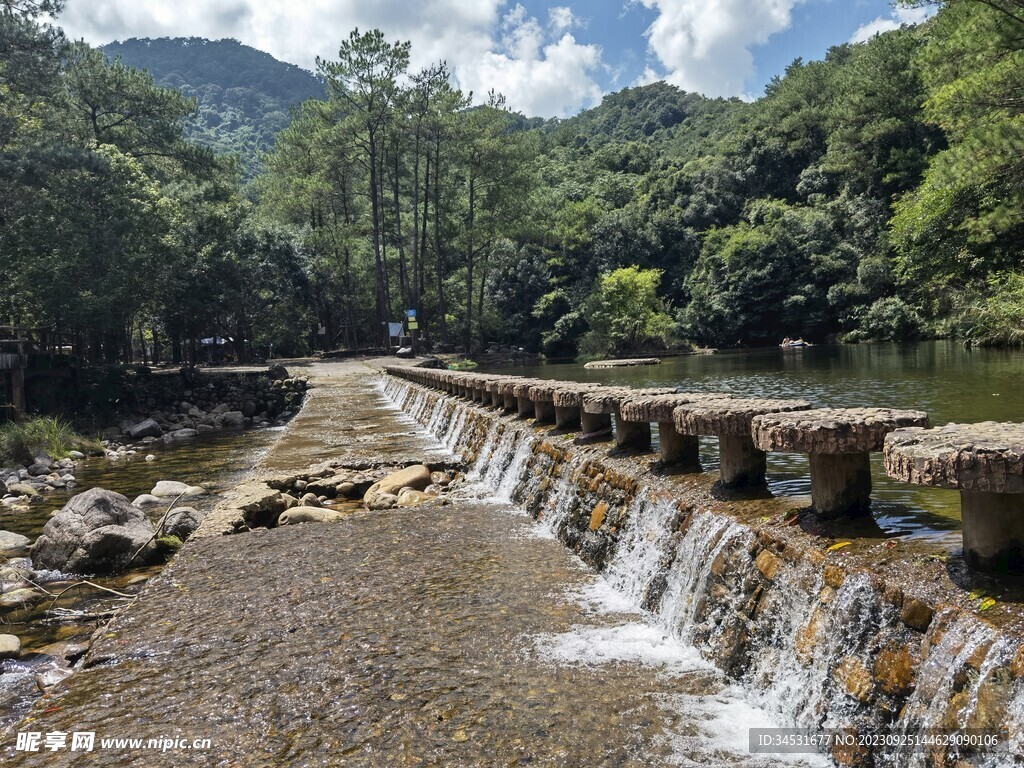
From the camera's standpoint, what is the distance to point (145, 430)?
23.5 metres

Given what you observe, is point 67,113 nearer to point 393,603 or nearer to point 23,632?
point 23,632

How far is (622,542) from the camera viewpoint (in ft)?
19.0

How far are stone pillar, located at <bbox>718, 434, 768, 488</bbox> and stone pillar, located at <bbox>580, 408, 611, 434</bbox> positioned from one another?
286 cm

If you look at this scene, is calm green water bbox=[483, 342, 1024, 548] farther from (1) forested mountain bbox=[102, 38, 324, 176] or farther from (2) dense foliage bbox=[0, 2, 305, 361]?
(1) forested mountain bbox=[102, 38, 324, 176]

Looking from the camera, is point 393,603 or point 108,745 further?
point 393,603

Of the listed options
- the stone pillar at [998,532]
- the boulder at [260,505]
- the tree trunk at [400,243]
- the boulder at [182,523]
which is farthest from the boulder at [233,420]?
the stone pillar at [998,532]

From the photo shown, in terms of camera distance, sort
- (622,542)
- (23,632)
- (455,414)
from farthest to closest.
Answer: (455,414), (23,632), (622,542)

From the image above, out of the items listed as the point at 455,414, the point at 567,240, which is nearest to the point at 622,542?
the point at 455,414

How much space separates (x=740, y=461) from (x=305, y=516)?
4.87 m

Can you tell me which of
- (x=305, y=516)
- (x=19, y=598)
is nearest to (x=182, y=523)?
(x=19, y=598)

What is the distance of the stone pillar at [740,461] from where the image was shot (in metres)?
5.15

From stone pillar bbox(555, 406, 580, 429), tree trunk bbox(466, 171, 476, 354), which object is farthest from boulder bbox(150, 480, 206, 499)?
tree trunk bbox(466, 171, 476, 354)

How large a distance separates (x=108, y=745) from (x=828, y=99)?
2581 inches

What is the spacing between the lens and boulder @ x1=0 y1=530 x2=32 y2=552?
32.2 ft
